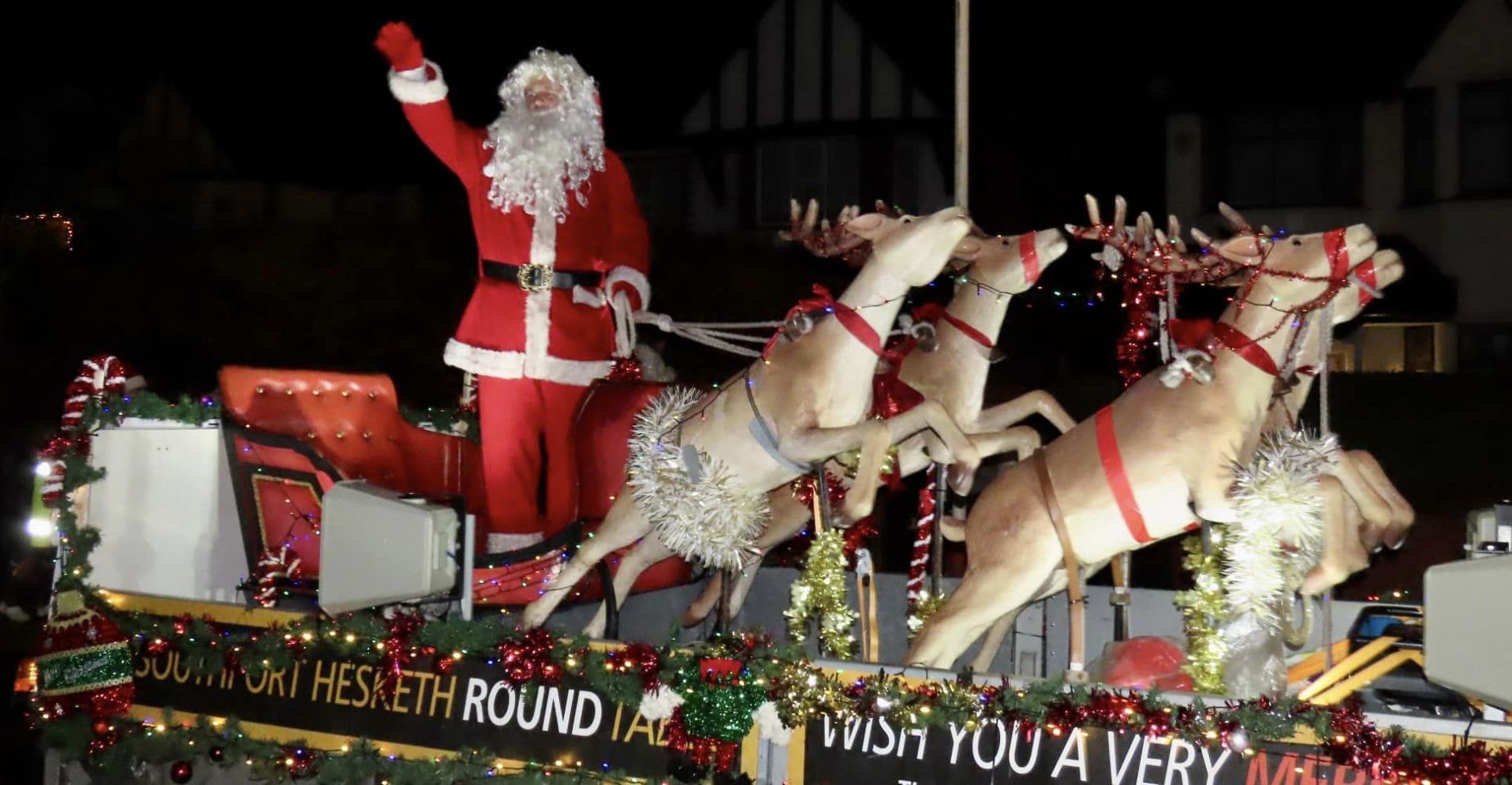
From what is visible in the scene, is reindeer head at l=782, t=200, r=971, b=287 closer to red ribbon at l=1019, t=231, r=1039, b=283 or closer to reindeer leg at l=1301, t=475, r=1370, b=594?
red ribbon at l=1019, t=231, r=1039, b=283

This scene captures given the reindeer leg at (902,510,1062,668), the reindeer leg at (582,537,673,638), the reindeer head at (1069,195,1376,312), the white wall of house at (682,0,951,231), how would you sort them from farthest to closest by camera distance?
the white wall of house at (682,0,951,231) → the reindeer leg at (582,537,673,638) → the reindeer leg at (902,510,1062,668) → the reindeer head at (1069,195,1376,312)

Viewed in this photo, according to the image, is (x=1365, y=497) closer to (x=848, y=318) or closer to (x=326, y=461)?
(x=848, y=318)

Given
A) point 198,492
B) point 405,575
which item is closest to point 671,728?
point 405,575

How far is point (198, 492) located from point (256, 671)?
1.34 m

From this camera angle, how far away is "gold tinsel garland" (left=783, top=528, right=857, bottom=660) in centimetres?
554

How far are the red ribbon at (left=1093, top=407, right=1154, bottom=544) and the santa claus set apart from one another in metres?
2.31

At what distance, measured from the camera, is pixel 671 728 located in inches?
190

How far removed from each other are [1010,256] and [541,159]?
2.11 metres

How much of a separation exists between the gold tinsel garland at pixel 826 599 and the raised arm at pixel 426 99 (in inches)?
95.0

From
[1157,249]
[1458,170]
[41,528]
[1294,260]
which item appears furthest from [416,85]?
[1458,170]

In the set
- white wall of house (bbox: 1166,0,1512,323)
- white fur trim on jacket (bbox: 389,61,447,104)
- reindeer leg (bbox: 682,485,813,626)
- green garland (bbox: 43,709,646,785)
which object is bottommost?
green garland (bbox: 43,709,646,785)

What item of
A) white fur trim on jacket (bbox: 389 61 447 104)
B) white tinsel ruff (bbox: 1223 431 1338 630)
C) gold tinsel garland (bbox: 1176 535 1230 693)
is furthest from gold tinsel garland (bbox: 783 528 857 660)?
white fur trim on jacket (bbox: 389 61 447 104)

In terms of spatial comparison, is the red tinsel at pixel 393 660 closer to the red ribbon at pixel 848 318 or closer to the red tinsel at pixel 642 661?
the red tinsel at pixel 642 661

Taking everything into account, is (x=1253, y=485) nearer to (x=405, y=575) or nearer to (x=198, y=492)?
(x=405, y=575)
